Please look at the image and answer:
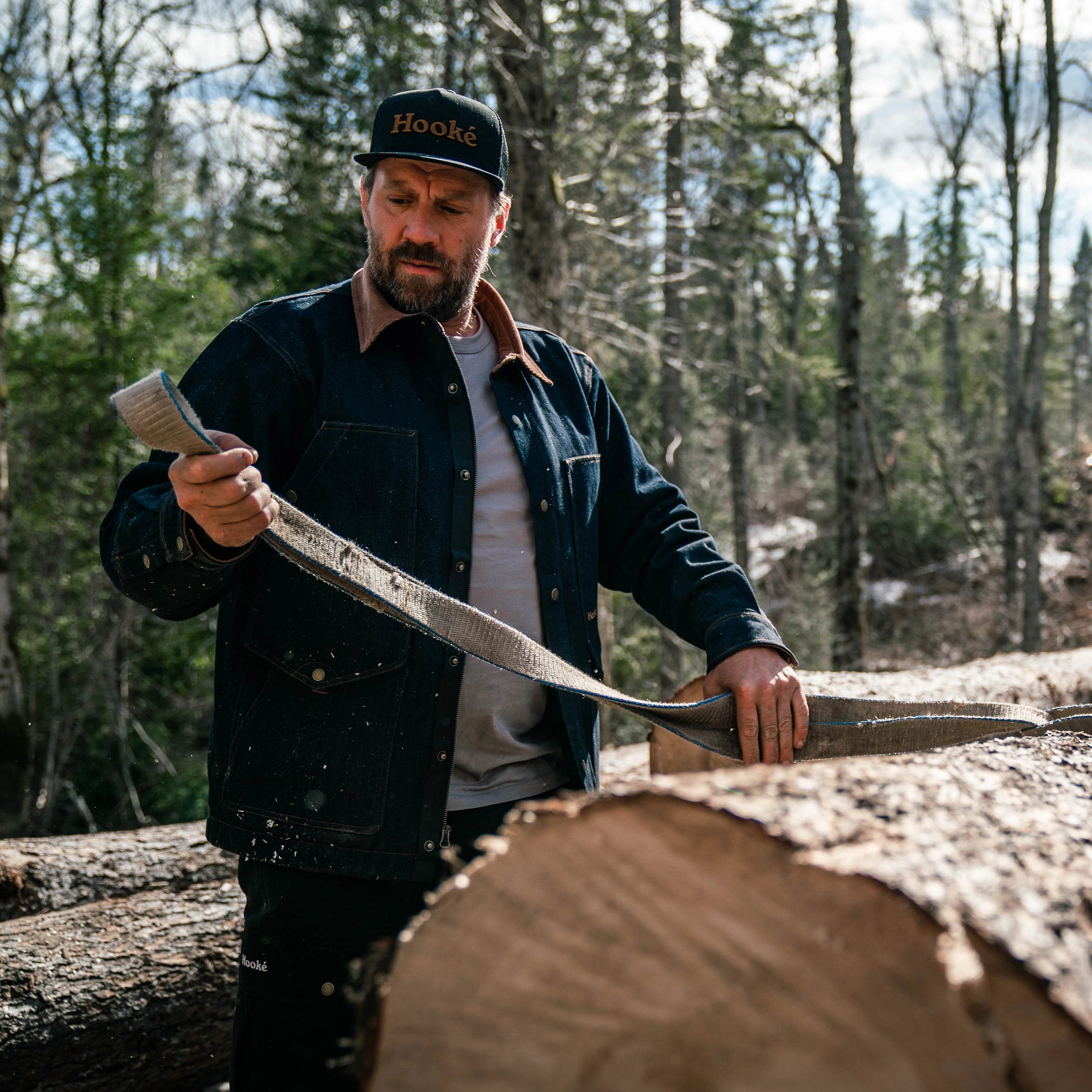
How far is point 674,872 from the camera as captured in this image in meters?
1.01

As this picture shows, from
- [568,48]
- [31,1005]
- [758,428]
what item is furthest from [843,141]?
[758,428]

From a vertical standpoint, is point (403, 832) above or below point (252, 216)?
below

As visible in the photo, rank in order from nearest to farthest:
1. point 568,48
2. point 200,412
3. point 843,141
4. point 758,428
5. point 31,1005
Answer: point 200,412, point 31,1005, point 568,48, point 843,141, point 758,428

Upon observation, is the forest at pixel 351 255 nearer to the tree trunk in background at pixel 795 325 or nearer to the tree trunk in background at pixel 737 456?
the tree trunk in background at pixel 737 456

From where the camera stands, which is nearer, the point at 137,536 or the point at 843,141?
the point at 137,536

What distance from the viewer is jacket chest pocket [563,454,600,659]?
91.0 inches

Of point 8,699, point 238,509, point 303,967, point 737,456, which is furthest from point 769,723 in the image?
point 737,456

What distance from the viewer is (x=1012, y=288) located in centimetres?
1638

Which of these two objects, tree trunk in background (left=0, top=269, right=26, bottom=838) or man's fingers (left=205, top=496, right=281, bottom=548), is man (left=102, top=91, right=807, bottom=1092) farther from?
tree trunk in background (left=0, top=269, right=26, bottom=838)

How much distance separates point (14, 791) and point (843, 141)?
11501 millimetres

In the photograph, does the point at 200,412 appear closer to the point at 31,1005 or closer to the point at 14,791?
the point at 31,1005

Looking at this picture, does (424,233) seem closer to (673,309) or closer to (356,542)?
A: (356,542)

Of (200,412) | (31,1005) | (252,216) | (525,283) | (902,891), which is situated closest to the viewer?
(902,891)

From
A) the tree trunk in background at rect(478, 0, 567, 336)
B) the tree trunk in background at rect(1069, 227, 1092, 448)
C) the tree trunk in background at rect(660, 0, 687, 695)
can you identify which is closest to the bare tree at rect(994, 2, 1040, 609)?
the tree trunk in background at rect(660, 0, 687, 695)
